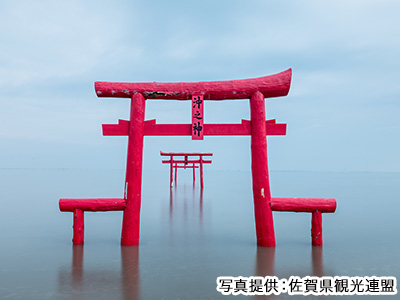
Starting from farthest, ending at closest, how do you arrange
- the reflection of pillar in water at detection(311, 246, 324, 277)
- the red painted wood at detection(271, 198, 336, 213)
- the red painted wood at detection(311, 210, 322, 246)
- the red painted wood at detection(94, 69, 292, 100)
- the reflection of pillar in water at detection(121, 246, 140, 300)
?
the red painted wood at detection(94, 69, 292, 100) → the red painted wood at detection(311, 210, 322, 246) → the red painted wood at detection(271, 198, 336, 213) → the reflection of pillar in water at detection(311, 246, 324, 277) → the reflection of pillar in water at detection(121, 246, 140, 300)

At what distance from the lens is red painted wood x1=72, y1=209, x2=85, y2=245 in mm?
5936

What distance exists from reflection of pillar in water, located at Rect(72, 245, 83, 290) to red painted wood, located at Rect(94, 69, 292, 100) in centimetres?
313

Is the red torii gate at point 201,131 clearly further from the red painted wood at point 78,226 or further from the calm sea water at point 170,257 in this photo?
the calm sea water at point 170,257

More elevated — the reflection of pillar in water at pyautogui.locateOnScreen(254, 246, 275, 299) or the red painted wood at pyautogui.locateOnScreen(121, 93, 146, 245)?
the red painted wood at pyautogui.locateOnScreen(121, 93, 146, 245)

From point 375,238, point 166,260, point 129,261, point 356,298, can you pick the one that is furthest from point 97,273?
point 375,238

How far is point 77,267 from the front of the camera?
16.2ft

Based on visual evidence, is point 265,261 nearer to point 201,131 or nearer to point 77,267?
point 201,131

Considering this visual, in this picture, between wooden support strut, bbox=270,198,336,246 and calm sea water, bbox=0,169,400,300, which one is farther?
wooden support strut, bbox=270,198,336,246

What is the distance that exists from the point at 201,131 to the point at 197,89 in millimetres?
850

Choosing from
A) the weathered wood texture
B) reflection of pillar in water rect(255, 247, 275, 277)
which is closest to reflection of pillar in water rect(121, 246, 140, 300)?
reflection of pillar in water rect(255, 247, 275, 277)

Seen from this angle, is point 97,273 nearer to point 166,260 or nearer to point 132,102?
point 166,260

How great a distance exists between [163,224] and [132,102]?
427 cm

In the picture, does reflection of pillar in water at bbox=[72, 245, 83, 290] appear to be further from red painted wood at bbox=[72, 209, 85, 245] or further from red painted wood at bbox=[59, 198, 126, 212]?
red painted wood at bbox=[59, 198, 126, 212]

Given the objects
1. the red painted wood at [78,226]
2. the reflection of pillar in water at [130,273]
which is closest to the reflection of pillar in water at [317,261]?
the reflection of pillar in water at [130,273]
